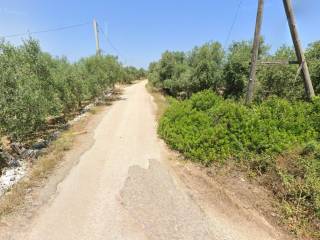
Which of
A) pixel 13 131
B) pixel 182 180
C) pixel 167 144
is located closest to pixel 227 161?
pixel 182 180

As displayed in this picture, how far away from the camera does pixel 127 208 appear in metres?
5.73

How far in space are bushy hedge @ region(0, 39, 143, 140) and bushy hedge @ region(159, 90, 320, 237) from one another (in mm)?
5410

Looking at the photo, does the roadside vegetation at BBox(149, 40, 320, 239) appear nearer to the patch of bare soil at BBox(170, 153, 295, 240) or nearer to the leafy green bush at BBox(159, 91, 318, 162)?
the leafy green bush at BBox(159, 91, 318, 162)

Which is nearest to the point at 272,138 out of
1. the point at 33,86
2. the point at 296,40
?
the point at 296,40

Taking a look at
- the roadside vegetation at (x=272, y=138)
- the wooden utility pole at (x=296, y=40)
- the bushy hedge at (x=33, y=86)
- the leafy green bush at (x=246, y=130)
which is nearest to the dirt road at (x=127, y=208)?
the roadside vegetation at (x=272, y=138)

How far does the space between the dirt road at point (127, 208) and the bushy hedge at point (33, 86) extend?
114 inches

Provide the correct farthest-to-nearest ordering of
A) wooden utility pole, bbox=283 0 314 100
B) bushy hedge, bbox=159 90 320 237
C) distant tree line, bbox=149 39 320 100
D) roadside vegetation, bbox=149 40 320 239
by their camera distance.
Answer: distant tree line, bbox=149 39 320 100 < wooden utility pole, bbox=283 0 314 100 < bushy hedge, bbox=159 90 320 237 < roadside vegetation, bbox=149 40 320 239

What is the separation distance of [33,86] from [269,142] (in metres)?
9.60

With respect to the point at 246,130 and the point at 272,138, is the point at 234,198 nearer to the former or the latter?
the point at 272,138

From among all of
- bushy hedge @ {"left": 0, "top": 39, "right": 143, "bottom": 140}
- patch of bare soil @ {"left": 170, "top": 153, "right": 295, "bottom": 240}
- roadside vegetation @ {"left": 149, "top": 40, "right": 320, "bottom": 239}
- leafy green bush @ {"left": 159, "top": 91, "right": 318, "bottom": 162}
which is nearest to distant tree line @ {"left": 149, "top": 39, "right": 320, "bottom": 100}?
roadside vegetation @ {"left": 149, "top": 40, "right": 320, "bottom": 239}

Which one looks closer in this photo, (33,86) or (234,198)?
(234,198)

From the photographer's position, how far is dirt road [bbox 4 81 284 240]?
4.91 metres

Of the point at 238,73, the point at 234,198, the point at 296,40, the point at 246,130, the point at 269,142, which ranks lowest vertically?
the point at 234,198

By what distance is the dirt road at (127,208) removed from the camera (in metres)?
4.91
